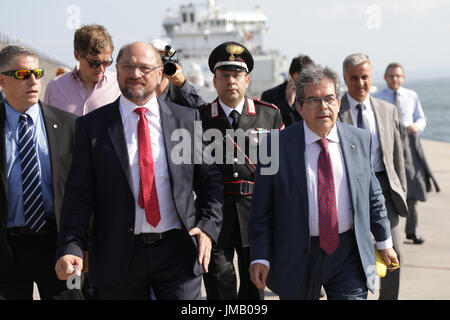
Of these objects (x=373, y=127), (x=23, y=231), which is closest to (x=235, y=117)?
(x=373, y=127)

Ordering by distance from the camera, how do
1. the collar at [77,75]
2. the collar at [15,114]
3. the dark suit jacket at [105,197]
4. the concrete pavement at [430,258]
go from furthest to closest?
the concrete pavement at [430,258]
the collar at [77,75]
the collar at [15,114]
the dark suit jacket at [105,197]

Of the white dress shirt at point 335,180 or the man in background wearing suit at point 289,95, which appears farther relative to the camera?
the man in background wearing suit at point 289,95

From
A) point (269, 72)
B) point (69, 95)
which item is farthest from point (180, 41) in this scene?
point (69, 95)

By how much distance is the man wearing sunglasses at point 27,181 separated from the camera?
11.6ft

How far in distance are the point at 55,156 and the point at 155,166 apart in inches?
29.6

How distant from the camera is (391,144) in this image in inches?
190

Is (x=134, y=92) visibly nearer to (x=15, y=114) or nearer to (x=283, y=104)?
(x=15, y=114)

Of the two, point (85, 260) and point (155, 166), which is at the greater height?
point (155, 166)

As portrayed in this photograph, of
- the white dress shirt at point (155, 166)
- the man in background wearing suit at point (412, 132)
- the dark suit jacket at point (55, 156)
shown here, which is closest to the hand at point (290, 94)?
the man in background wearing suit at point (412, 132)

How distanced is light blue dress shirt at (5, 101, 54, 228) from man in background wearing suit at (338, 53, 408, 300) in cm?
238

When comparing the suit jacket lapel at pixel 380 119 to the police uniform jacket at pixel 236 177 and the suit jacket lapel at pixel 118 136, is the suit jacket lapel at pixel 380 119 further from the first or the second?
the suit jacket lapel at pixel 118 136

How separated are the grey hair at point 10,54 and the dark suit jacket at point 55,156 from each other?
0.26 m

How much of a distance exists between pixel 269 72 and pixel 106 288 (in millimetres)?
38004
